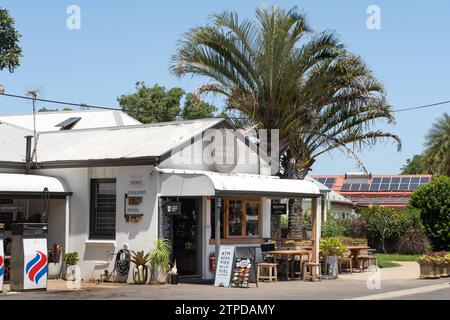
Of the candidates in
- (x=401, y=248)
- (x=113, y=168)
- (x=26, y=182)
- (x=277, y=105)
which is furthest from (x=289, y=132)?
(x=401, y=248)

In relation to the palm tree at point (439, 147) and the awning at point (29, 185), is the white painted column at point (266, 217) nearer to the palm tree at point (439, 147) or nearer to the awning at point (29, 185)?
the awning at point (29, 185)

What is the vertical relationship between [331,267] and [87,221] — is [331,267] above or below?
below

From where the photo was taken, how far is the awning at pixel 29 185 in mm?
20562

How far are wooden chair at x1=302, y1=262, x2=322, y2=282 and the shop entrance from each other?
10.1 ft

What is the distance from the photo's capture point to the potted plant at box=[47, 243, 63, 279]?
72.3ft

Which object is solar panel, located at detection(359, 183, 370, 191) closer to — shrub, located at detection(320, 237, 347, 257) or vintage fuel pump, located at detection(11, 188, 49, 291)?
shrub, located at detection(320, 237, 347, 257)

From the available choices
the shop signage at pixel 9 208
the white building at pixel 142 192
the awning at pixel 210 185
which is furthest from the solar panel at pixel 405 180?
the shop signage at pixel 9 208

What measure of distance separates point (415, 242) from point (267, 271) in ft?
54.8

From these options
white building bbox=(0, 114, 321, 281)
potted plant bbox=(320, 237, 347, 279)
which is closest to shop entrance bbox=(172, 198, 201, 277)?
white building bbox=(0, 114, 321, 281)

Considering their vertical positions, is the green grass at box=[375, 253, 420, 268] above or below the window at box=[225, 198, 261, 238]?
below

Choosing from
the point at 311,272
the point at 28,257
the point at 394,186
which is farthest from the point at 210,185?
the point at 394,186

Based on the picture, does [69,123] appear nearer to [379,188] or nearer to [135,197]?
[135,197]

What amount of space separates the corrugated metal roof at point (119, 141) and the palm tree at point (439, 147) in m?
35.4

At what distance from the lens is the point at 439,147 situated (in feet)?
184
